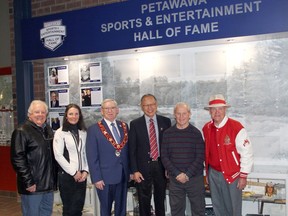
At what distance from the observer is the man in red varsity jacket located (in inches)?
128

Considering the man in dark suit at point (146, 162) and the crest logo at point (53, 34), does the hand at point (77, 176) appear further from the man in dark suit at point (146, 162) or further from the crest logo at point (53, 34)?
the crest logo at point (53, 34)

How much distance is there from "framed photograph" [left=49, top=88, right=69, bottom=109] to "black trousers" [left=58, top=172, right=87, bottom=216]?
63.1 inches

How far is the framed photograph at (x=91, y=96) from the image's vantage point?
4.66 metres

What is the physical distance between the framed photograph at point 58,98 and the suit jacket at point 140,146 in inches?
61.4

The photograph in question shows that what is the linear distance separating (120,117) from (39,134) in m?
1.45

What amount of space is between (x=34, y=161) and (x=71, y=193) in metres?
0.57

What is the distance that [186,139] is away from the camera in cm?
343

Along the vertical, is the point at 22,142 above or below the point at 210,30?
below

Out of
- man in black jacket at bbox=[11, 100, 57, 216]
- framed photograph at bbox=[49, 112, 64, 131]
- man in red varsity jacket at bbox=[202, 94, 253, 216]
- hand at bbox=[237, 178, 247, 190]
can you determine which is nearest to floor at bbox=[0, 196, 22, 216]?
framed photograph at bbox=[49, 112, 64, 131]

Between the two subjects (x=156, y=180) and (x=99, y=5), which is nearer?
(x=156, y=180)

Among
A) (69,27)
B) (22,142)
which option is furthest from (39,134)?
(69,27)

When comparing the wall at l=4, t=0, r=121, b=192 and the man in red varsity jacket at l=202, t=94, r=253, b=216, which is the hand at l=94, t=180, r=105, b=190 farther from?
the wall at l=4, t=0, r=121, b=192

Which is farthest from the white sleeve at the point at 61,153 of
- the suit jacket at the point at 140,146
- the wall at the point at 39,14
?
the wall at the point at 39,14

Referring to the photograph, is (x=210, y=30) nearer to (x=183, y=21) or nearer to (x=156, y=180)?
(x=183, y=21)
